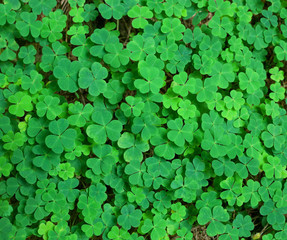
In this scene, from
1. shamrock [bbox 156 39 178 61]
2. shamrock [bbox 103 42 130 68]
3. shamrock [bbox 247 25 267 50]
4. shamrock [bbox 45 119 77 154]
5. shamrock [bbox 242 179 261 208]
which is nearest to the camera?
shamrock [bbox 45 119 77 154]

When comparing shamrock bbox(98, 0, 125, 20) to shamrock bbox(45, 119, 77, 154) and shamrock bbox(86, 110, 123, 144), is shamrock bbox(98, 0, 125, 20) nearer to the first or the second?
shamrock bbox(86, 110, 123, 144)

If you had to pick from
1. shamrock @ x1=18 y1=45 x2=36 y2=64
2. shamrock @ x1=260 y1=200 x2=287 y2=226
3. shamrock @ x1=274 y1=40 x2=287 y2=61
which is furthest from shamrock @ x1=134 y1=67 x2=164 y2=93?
shamrock @ x1=260 y1=200 x2=287 y2=226

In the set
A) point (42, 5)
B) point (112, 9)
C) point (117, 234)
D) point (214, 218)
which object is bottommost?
point (117, 234)

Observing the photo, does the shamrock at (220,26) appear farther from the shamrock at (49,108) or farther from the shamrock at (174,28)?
the shamrock at (49,108)

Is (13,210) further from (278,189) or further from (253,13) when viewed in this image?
(253,13)

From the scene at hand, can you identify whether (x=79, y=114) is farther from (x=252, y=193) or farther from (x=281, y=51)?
(x=281, y=51)

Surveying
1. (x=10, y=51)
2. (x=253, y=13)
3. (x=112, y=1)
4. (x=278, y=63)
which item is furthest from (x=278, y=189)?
(x=10, y=51)

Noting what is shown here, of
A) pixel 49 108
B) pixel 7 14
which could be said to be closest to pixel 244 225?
pixel 49 108
